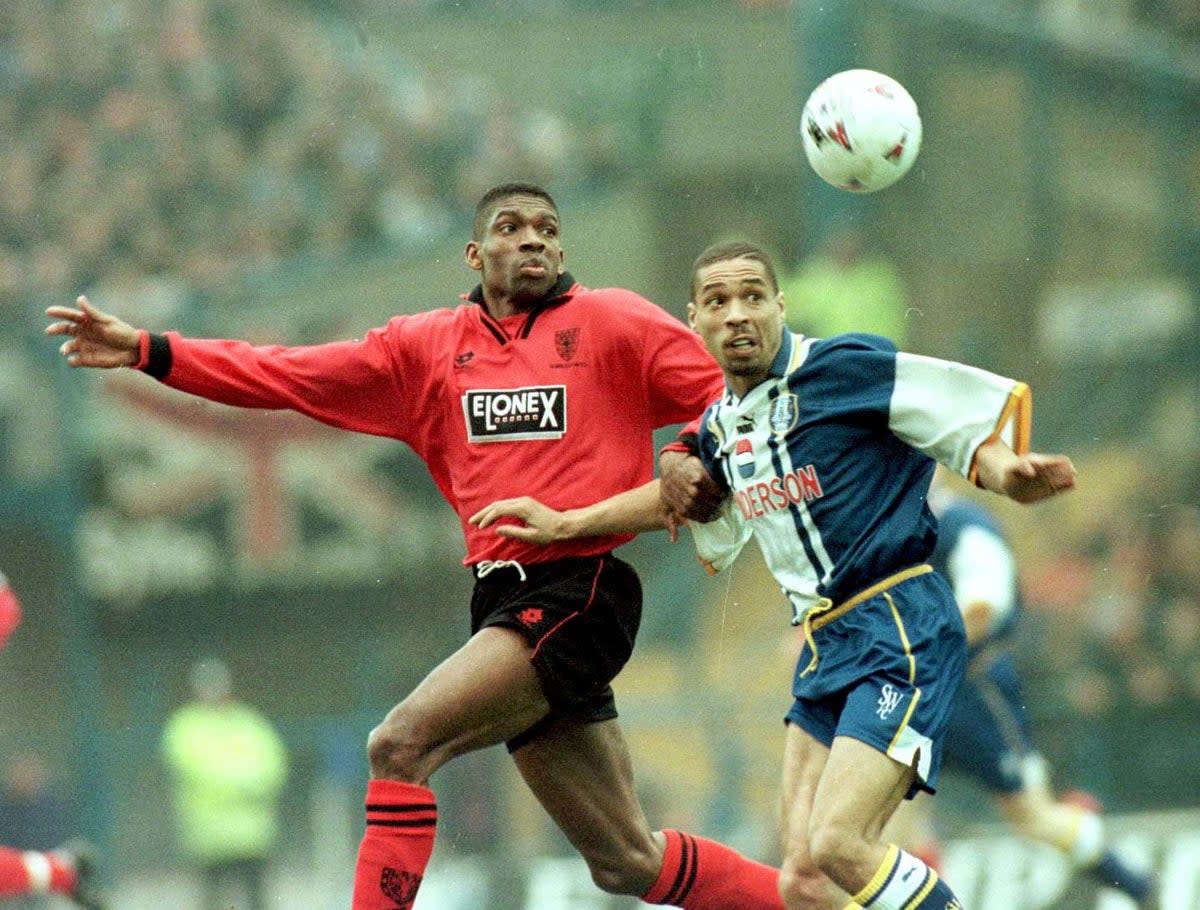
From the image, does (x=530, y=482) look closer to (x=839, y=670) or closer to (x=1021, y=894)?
(x=839, y=670)

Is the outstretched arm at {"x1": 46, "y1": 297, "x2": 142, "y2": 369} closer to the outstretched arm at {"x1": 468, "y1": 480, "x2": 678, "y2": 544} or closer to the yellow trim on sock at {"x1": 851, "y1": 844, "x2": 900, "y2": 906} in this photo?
the outstretched arm at {"x1": 468, "y1": 480, "x2": 678, "y2": 544}

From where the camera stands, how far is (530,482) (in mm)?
6168

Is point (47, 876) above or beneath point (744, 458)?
beneath

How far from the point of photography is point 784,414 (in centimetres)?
574

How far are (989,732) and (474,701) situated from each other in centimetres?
374

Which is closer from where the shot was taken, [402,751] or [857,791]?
[857,791]

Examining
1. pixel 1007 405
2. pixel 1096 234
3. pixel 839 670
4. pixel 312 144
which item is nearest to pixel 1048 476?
pixel 1007 405

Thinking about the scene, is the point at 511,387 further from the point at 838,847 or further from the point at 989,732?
the point at 989,732

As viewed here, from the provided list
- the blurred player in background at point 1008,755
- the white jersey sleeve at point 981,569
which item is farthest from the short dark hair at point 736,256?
the blurred player in background at point 1008,755

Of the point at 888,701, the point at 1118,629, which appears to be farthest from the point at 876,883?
the point at 1118,629

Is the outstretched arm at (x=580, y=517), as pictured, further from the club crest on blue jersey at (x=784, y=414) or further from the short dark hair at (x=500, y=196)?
the short dark hair at (x=500, y=196)

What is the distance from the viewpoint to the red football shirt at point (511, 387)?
6191 mm

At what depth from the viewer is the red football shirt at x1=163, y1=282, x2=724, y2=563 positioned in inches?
244

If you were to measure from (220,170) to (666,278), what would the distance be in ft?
12.2
